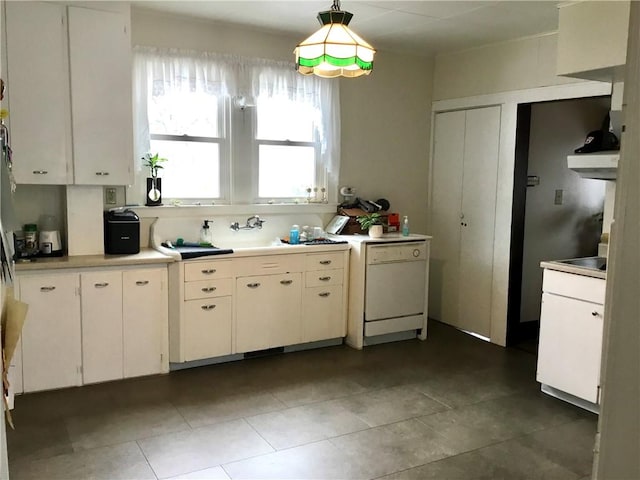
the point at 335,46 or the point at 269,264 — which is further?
the point at 269,264

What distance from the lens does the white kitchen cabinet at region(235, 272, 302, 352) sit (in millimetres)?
4230

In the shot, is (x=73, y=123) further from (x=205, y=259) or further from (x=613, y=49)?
(x=613, y=49)

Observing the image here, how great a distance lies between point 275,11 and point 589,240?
145 inches

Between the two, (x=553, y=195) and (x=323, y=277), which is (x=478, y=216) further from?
(x=323, y=277)

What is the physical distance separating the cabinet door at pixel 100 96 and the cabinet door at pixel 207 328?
104cm

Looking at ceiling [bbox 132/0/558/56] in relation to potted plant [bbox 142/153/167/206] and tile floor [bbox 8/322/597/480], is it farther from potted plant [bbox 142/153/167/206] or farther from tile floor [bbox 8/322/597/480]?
tile floor [bbox 8/322/597/480]

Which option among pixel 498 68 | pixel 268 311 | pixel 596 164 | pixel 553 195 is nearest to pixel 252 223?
pixel 268 311

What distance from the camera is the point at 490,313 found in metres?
5.02

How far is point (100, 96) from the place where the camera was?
376cm

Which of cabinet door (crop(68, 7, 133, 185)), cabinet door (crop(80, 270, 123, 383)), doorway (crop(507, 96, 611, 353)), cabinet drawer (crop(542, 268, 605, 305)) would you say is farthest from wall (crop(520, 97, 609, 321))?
cabinet door (crop(80, 270, 123, 383))

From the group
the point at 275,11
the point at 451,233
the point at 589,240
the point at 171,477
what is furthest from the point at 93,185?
the point at 589,240

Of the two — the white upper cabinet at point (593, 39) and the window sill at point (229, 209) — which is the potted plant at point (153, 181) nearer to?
the window sill at point (229, 209)

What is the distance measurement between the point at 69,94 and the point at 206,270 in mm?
1477

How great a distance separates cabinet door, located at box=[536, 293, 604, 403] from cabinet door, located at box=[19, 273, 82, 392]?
10.1 feet
